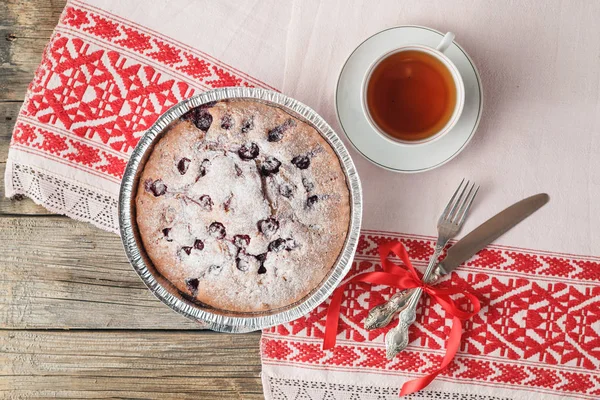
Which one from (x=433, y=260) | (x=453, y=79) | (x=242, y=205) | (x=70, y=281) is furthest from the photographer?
(x=70, y=281)

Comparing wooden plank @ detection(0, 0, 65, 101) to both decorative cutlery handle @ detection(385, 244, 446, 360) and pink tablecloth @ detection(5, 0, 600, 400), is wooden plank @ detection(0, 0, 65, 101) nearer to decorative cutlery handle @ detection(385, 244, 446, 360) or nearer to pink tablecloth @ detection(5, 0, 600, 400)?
pink tablecloth @ detection(5, 0, 600, 400)

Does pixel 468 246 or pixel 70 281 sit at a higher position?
pixel 468 246

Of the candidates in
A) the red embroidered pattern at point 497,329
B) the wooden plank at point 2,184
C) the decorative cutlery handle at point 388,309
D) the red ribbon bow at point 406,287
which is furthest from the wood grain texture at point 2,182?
the decorative cutlery handle at point 388,309

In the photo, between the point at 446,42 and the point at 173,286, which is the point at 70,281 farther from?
the point at 446,42

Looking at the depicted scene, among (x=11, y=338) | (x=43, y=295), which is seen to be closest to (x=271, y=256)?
(x=43, y=295)

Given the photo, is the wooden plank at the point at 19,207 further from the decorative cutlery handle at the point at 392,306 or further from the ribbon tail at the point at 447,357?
the ribbon tail at the point at 447,357

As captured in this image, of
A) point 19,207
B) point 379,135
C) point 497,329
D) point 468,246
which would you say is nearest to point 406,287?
point 468,246

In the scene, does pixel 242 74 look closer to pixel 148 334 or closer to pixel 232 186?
pixel 232 186
